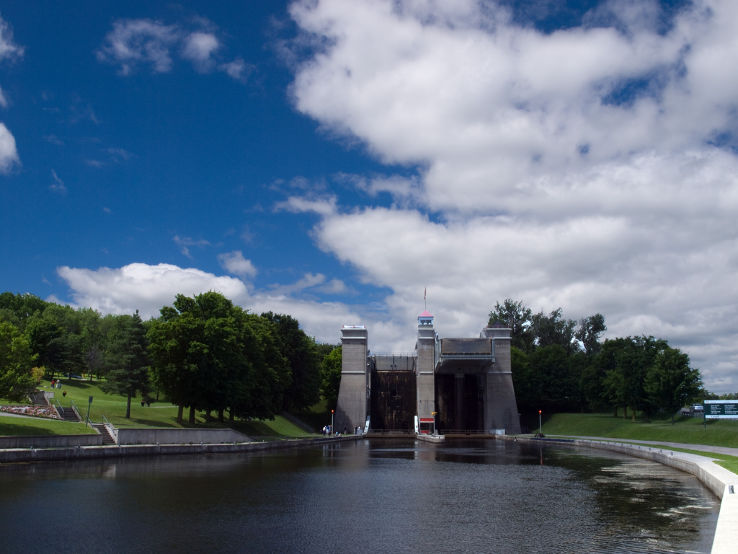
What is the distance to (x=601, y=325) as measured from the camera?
11050 cm

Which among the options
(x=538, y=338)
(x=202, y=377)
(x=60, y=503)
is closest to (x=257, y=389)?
(x=202, y=377)

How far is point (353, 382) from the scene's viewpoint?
87.2 m

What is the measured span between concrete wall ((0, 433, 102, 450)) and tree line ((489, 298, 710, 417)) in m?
49.5

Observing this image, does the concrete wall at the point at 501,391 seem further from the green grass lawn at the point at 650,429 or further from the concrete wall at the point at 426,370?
the concrete wall at the point at 426,370

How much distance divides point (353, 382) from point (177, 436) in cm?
4988

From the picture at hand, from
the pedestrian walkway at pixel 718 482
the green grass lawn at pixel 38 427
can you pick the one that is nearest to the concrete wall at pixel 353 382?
the pedestrian walkway at pixel 718 482

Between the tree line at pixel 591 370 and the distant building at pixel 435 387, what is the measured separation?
852cm

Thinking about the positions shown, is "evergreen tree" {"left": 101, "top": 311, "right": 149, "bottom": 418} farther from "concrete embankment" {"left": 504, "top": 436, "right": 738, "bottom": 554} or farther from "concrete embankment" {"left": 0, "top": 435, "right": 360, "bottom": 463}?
"concrete embankment" {"left": 504, "top": 436, "right": 738, "bottom": 554}

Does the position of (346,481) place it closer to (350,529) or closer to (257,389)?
(350,529)

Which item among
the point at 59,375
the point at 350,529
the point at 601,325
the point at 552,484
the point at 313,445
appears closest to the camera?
the point at 350,529

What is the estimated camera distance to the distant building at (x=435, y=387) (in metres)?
82.8

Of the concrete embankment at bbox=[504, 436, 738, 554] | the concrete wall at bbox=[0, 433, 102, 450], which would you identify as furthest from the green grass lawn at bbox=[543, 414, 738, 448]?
the concrete wall at bbox=[0, 433, 102, 450]

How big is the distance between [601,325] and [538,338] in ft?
37.7

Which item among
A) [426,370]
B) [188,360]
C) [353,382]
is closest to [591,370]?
[426,370]
